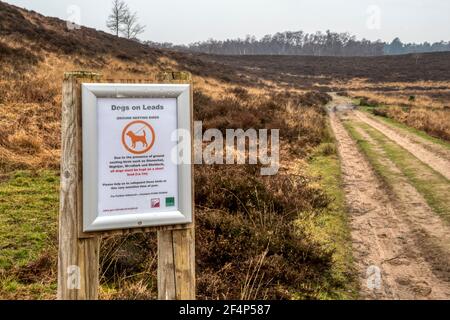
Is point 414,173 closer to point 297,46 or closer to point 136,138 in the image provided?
point 136,138

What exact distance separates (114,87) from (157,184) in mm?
603

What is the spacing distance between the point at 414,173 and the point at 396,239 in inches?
162

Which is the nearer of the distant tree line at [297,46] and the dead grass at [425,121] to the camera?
the dead grass at [425,121]

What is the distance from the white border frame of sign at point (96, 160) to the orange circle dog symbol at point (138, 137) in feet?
0.51

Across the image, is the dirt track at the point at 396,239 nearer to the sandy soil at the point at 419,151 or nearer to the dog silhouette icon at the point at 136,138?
the sandy soil at the point at 419,151

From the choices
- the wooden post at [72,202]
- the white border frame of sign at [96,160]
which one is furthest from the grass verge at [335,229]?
the wooden post at [72,202]

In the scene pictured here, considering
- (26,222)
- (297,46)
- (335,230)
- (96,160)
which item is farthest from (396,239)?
(297,46)

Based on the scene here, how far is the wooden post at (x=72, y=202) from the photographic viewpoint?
2.38 m

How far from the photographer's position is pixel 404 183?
8.12 m

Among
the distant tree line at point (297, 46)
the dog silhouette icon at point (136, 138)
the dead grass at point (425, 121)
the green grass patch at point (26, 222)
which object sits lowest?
the green grass patch at point (26, 222)

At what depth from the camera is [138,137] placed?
8.07 ft

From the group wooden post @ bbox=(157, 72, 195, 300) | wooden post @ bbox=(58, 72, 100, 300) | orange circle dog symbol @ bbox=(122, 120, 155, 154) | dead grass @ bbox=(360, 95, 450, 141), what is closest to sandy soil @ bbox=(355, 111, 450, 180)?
dead grass @ bbox=(360, 95, 450, 141)

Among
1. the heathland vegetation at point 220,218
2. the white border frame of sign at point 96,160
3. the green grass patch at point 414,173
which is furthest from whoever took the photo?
the green grass patch at point 414,173
